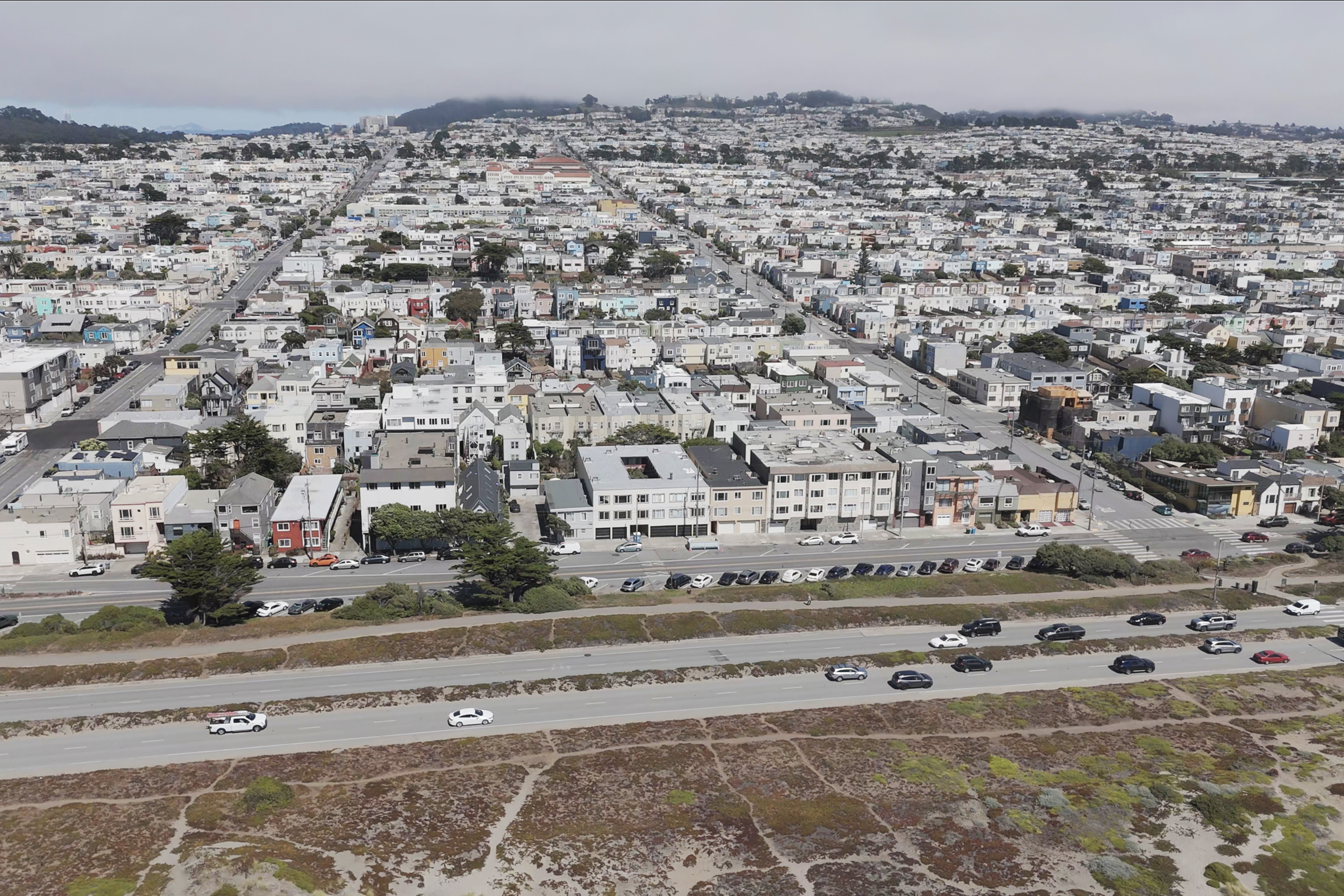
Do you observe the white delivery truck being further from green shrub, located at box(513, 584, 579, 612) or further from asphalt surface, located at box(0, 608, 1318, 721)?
A: green shrub, located at box(513, 584, 579, 612)

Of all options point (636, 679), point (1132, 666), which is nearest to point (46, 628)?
point (636, 679)

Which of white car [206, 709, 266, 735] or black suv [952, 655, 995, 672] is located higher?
white car [206, 709, 266, 735]

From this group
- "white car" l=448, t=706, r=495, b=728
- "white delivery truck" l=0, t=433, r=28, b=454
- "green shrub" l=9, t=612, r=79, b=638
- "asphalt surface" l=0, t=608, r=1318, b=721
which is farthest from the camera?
"white delivery truck" l=0, t=433, r=28, b=454

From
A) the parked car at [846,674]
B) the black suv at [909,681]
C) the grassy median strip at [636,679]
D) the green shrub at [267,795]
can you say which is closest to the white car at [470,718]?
the grassy median strip at [636,679]

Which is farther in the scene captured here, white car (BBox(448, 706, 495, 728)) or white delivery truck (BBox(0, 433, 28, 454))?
white delivery truck (BBox(0, 433, 28, 454))

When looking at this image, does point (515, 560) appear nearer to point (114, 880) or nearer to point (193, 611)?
point (193, 611)

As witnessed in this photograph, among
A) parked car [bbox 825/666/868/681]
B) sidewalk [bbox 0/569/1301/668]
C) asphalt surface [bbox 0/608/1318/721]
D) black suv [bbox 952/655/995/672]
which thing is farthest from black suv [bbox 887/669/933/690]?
sidewalk [bbox 0/569/1301/668]

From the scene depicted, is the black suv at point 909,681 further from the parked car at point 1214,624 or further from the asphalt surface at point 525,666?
the parked car at point 1214,624

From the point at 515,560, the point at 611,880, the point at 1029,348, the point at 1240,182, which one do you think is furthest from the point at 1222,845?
the point at 1240,182

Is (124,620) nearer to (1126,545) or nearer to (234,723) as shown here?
(234,723)
